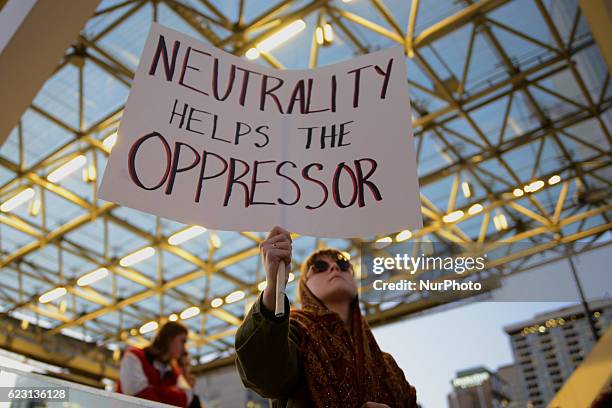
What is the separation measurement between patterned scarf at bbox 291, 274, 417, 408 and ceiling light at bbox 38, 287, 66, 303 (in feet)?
44.7

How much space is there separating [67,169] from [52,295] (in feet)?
17.5

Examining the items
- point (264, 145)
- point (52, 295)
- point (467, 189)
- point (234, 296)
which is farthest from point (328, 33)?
→ point (52, 295)

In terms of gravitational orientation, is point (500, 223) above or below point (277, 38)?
below

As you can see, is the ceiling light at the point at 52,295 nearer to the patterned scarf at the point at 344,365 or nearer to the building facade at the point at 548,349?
the building facade at the point at 548,349

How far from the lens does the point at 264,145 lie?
1.58m

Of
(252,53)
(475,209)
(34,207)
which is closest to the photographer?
(252,53)

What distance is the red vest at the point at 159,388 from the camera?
2713mm

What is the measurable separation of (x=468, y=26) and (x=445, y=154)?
8.95 feet

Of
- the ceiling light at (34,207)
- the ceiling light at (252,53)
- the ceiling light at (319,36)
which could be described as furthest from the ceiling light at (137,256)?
the ceiling light at (319,36)

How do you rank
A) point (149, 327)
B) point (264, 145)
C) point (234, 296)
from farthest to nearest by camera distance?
point (149, 327)
point (234, 296)
point (264, 145)

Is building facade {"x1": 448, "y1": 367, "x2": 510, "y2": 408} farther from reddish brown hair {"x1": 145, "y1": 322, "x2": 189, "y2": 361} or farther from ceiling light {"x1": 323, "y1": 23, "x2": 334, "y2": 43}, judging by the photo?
ceiling light {"x1": 323, "y1": 23, "x2": 334, "y2": 43}

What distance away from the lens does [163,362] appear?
2865 mm
